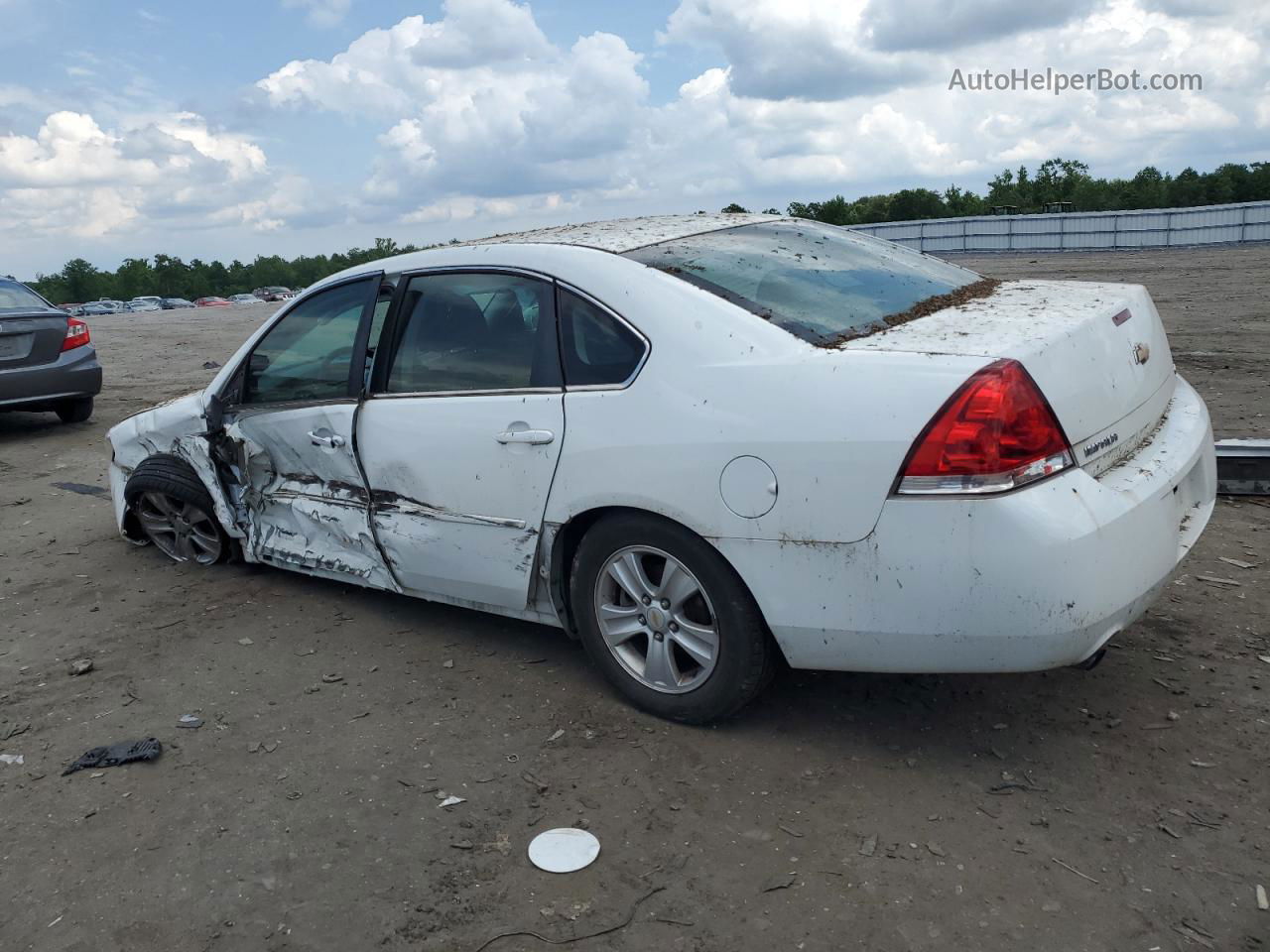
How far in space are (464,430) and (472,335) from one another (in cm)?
38

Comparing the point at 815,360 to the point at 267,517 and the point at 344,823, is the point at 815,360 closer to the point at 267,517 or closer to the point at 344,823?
the point at 344,823

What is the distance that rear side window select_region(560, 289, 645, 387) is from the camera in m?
3.52

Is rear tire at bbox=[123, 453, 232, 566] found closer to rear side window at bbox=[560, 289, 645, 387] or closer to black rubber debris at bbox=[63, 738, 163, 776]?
black rubber debris at bbox=[63, 738, 163, 776]

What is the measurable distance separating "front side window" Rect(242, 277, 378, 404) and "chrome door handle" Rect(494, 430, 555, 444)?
0.97 meters

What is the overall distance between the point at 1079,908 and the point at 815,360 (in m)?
1.57

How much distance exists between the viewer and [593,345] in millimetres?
3635

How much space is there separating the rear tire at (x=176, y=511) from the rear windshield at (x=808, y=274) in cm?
277

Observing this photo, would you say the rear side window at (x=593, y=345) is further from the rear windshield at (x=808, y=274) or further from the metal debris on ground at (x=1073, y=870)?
the metal debris on ground at (x=1073, y=870)

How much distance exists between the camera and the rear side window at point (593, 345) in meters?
3.52

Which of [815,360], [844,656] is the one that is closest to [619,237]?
[815,360]

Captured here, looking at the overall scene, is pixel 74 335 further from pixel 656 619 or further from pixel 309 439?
A: pixel 656 619

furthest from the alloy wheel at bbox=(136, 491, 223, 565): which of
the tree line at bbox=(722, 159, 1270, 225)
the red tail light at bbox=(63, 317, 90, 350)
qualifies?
the tree line at bbox=(722, 159, 1270, 225)

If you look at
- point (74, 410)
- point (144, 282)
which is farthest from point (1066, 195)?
point (144, 282)

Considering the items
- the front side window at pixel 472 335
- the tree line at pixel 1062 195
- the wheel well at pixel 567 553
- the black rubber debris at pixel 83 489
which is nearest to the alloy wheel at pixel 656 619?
the wheel well at pixel 567 553
